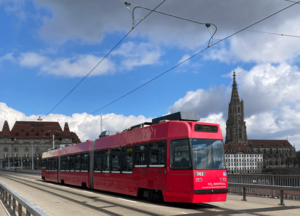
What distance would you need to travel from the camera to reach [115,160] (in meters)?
17.2

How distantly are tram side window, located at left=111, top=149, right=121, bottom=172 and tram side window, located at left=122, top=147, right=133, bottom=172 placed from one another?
0.52m

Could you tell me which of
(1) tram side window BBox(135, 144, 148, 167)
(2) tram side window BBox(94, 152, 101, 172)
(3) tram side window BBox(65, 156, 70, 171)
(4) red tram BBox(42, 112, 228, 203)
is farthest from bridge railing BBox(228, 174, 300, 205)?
(3) tram side window BBox(65, 156, 70, 171)

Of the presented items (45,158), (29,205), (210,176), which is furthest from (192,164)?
(45,158)

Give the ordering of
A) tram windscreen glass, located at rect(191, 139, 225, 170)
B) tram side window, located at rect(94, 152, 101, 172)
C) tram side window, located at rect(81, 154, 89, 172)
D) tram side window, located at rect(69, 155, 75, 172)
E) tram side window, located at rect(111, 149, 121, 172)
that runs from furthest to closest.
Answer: tram side window, located at rect(69, 155, 75, 172)
tram side window, located at rect(81, 154, 89, 172)
tram side window, located at rect(94, 152, 101, 172)
tram side window, located at rect(111, 149, 121, 172)
tram windscreen glass, located at rect(191, 139, 225, 170)

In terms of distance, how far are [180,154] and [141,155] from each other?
8.66 ft

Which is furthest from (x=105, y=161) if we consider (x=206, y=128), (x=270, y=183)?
(x=270, y=183)

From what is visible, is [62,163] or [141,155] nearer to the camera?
[141,155]

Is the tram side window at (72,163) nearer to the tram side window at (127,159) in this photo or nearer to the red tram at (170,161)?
the red tram at (170,161)

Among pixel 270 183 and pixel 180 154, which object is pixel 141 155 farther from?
pixel 270 183

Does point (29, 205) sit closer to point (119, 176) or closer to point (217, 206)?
point (217, 206)

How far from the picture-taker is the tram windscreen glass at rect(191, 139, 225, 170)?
39.2ft

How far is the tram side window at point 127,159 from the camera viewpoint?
15398 mm

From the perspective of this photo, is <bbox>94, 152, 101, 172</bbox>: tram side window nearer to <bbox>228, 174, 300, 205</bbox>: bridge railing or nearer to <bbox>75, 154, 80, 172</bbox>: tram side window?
<bbox>75, 154, 80, 172</bbox>: tram side window

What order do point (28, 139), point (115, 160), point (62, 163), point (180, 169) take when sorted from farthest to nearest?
1. point (28, 139)
2. point (62, 163)
3. point (115, 160)
4. point (180, 169)
